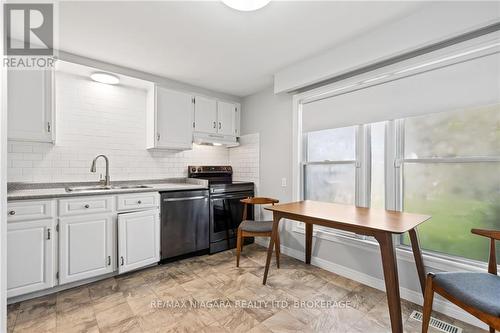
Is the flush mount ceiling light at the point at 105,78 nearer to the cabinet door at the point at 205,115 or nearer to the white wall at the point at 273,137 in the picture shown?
the cabinet door at the point at 205,115

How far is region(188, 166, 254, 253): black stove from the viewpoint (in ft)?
10.7

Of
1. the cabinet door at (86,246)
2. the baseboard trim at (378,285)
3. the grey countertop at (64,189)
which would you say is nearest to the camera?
the baseboard trim at (378,285)

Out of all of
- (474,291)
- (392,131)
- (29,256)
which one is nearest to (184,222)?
(29,256)

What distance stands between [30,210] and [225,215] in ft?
6.91

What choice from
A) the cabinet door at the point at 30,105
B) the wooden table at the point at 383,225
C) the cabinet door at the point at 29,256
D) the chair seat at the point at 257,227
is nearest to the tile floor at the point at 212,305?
the cabinet door at the point at 29,256

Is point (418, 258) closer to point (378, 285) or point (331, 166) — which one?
point (378, 285)

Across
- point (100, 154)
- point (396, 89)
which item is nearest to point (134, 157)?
point (100, 154)

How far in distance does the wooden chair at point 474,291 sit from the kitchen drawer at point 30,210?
10.2 feet

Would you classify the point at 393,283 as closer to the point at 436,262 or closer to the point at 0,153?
the point at 436,262

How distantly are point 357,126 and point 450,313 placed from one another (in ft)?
6.01

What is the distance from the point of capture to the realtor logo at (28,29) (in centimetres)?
192

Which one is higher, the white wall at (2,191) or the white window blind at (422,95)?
the white window blind at (422,95)

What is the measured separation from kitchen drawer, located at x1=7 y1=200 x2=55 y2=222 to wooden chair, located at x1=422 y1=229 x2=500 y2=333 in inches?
122

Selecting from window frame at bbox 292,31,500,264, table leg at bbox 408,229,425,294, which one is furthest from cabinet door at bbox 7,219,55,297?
table leg at bbox 408,229,425,294
